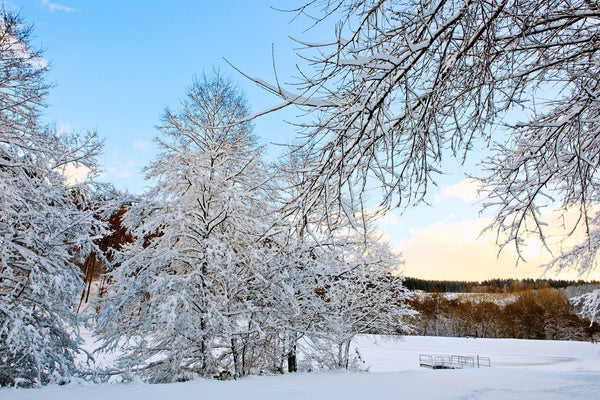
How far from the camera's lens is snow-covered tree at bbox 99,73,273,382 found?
654 centimetres

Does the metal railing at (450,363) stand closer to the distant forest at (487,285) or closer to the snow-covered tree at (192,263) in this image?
the snow-covered tree at (192,263)

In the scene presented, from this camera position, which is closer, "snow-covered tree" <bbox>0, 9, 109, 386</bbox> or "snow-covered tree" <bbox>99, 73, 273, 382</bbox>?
"snow-covered tree" <bbox>0, 9, 109, 386</bbox>

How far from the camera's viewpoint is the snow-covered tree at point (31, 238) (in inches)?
225

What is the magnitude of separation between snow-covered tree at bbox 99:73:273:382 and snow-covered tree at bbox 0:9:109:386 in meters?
0.83

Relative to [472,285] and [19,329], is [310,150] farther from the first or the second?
[472,285]

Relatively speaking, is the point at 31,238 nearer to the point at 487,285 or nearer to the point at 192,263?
the point at 192,263

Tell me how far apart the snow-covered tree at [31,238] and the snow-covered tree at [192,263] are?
832 mm

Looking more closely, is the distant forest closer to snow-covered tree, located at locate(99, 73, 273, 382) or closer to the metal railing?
the metal railing

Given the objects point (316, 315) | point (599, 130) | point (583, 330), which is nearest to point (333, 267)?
point (316, 315)

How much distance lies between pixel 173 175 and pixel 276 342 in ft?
15.6

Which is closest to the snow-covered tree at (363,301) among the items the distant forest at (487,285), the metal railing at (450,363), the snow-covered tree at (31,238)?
the snow-covered tree at (31,238)

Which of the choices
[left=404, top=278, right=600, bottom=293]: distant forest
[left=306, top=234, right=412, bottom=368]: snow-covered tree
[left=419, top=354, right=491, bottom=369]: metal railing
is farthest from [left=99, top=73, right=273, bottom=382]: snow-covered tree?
[left=404, top=278, right=600, bottom=293]: distant forest

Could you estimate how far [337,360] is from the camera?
10797mm

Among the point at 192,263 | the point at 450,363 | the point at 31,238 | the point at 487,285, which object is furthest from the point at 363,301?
the point at 487,285
